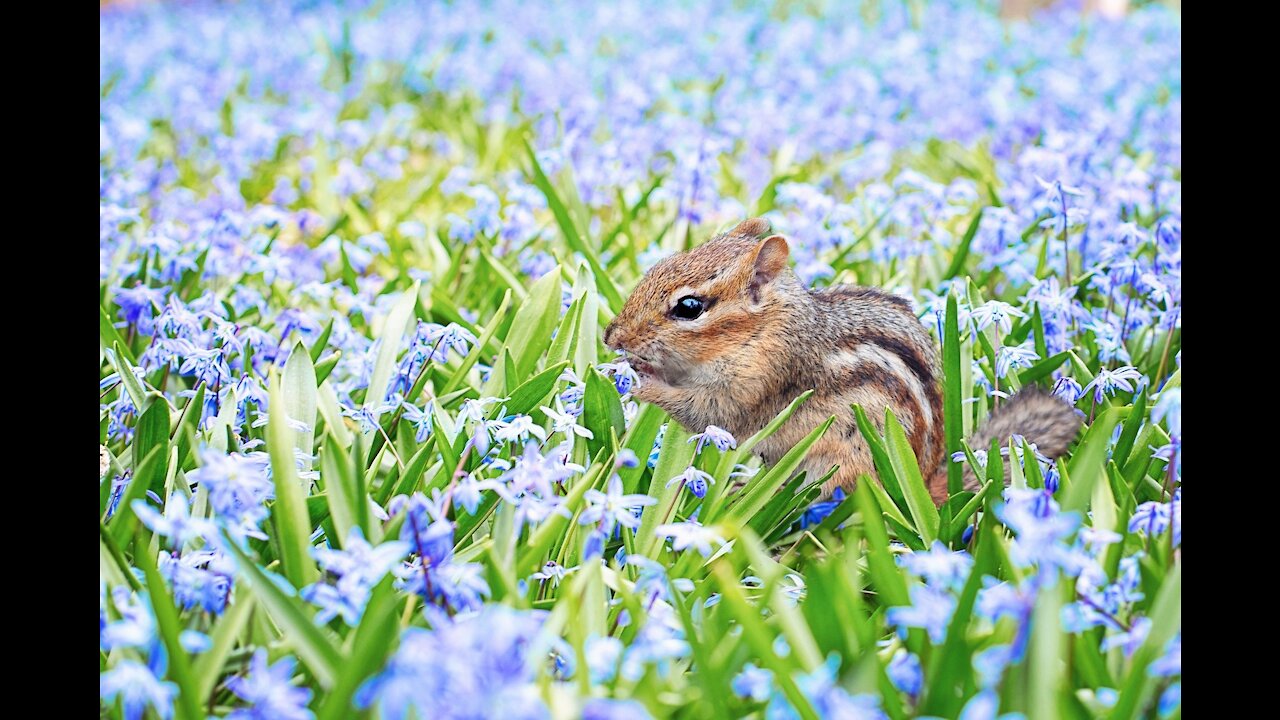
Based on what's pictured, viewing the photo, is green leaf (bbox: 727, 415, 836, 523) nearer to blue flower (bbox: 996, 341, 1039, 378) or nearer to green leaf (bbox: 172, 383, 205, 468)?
blue flower (bbox: 996, 341, 1039, 378)

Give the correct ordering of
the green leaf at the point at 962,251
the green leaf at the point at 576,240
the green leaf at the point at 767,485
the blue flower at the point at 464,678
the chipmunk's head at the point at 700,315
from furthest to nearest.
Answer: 1. the green leaf at the point at 962,251
2. the green leaf at the point at 576,240
3. the chipmunk's head at the point at 700,315
4. the green leaf at the point at 767,485
5. the blue flower at the point at 464,678

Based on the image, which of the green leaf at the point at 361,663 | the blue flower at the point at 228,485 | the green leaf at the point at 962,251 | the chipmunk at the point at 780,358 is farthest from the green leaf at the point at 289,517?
the green leaf at the point at 962,251

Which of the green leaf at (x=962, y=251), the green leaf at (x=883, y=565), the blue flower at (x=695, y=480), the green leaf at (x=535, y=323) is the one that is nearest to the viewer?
the green leaf at (x=883, y=565)

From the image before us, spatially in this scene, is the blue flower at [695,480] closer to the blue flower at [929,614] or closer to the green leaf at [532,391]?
the green leaf at [532,391]

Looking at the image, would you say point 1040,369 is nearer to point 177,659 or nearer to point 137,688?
point 177,659

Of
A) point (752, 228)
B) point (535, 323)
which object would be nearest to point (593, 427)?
point (535, 323)
